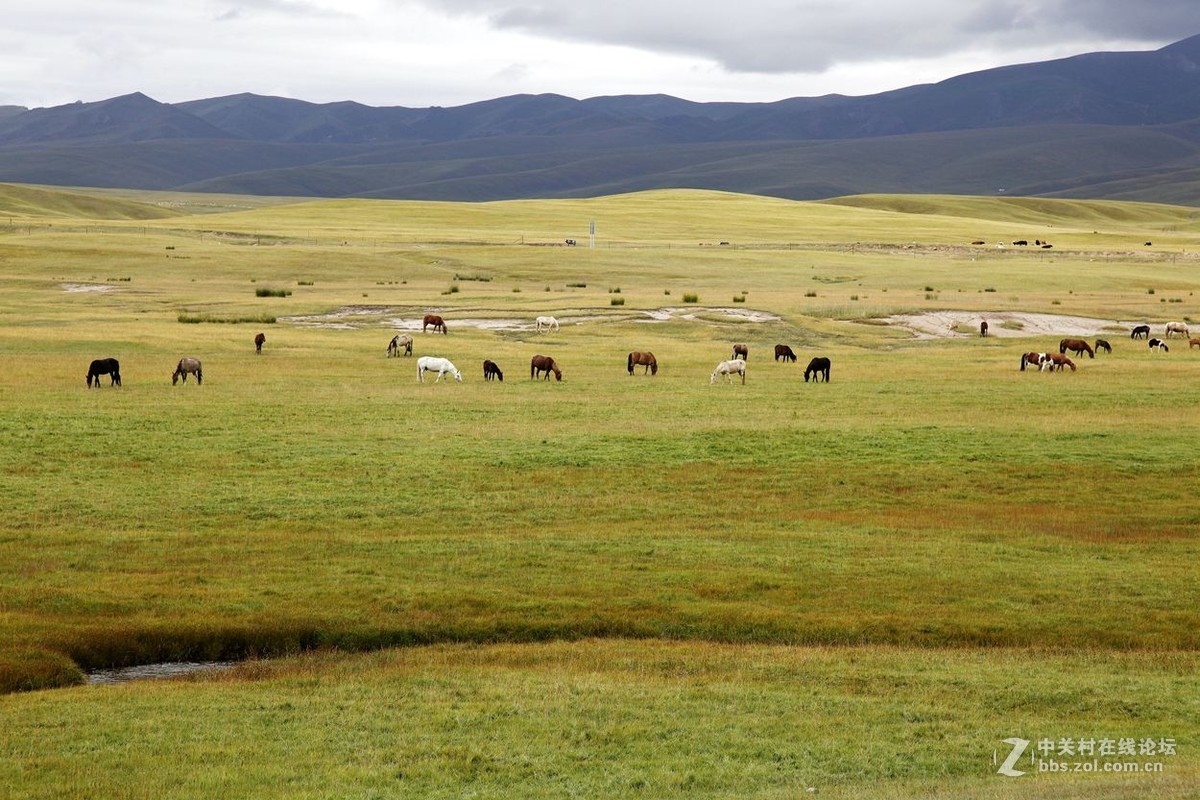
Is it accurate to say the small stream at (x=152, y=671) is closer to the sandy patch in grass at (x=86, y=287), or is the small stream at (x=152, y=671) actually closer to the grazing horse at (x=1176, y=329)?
the grazing horse at (x=1176, y=329)

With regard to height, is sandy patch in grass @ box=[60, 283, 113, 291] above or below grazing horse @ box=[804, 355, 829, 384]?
above

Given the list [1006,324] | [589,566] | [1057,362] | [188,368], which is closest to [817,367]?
[1057,362]

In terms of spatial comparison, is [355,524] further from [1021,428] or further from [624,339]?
[624,339]

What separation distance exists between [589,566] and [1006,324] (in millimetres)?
45673

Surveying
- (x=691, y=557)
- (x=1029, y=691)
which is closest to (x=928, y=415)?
(x=691, y=557)

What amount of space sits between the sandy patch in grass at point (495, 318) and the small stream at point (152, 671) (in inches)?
1616

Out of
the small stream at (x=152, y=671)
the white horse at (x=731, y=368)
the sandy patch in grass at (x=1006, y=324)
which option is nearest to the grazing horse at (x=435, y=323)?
the white horse at (x=731, y=368)

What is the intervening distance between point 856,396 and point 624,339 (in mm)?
17365

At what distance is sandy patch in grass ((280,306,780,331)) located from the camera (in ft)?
194

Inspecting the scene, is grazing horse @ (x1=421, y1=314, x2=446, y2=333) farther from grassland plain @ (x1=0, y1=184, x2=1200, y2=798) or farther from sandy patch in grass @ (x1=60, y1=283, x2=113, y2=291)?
Answer: sandy patch in grass @ (x1=60, y1=283, x2=113, y2=291)

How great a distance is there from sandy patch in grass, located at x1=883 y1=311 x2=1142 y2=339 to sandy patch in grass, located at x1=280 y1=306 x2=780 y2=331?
6849 mm

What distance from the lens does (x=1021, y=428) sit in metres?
33.3

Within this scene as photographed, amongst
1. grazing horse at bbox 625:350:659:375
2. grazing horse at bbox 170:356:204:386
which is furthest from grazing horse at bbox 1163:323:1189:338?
grazing horse at bbox 170:356:204:386

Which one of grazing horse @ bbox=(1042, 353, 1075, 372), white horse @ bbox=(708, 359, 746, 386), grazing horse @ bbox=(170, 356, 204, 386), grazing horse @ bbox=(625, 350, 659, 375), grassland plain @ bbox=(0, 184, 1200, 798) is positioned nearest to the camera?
grassland plain @ bbox=(0, 184, 1200, 798)
